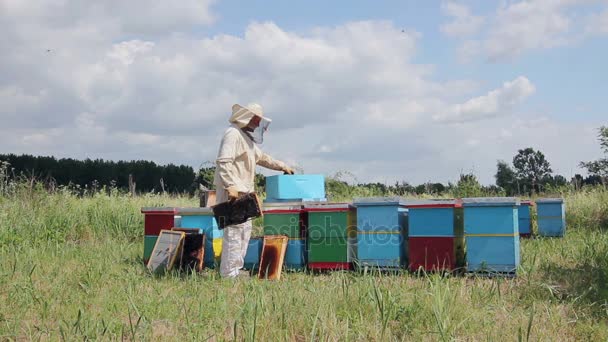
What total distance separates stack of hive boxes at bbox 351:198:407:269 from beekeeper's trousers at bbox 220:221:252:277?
109 centimetres

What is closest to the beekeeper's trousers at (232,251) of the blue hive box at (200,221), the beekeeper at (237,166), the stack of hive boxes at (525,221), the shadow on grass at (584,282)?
the beekeeper at (237,166)

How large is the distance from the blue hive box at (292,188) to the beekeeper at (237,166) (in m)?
0.42

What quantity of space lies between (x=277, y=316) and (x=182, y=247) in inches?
98.5

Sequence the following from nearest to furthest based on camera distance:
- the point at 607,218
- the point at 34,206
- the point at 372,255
Result: the point at 372,255, the point at 34,206, the point at 607,218

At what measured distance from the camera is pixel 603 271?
16.3 ft

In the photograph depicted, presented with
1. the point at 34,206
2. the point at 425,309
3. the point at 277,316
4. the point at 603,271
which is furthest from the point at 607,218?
the point at 34,206

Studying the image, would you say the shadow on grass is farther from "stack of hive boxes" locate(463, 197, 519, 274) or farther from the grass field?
"stack of hive boxes" locate(463, 197, 519, 274)

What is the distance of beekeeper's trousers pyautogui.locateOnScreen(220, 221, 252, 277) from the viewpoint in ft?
17.7

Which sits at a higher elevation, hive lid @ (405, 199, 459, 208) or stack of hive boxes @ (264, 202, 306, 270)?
hive lid @ (405, 199, 459, 208)

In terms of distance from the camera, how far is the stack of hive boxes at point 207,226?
19.7 ft

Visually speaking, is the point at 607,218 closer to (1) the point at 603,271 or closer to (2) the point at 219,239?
(1) the point at 603,271

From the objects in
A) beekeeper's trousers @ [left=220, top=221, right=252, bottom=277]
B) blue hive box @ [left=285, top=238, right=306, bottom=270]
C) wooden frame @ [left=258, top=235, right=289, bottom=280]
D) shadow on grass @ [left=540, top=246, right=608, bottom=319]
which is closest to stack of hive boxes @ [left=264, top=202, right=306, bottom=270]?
blue hive box @ [left=285, top=238, right=306, bottom=270]

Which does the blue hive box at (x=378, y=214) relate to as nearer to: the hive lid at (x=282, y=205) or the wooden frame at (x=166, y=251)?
the hive lid at (x=282, y=205)

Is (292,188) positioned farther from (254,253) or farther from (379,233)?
(379,233)
